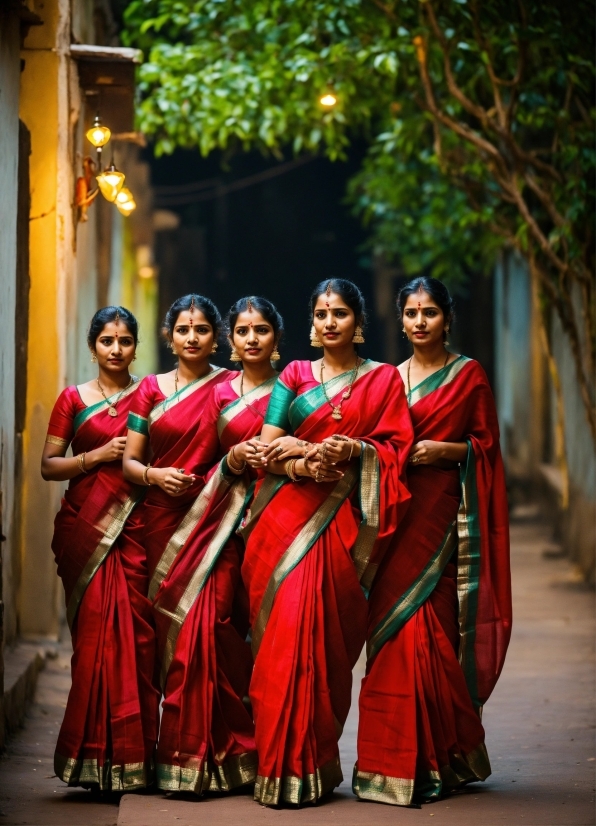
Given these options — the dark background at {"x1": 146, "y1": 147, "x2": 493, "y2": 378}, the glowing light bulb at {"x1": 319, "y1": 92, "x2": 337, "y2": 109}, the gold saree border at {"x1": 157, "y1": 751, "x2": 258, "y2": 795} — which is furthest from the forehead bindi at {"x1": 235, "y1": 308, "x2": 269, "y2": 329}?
the dark background at {"x1": 146, "y1": 147, "x2": 493, "y2": 378}

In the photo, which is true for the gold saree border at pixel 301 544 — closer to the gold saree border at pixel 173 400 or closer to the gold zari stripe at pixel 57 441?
the gold saree border at pixel 173 400

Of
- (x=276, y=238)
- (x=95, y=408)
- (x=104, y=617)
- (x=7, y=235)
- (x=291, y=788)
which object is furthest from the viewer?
(x=276, y=238)

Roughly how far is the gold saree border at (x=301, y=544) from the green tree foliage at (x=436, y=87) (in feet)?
15.9

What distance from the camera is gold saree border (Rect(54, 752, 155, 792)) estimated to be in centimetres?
481

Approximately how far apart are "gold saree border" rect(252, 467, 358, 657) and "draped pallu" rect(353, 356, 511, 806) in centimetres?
29

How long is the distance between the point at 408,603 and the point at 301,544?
490mm

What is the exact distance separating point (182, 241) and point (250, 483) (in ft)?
58.9

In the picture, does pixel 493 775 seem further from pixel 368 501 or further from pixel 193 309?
pixel 193 309

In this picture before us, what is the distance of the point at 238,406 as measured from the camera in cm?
500

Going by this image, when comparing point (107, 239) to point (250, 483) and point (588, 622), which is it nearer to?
point (588, 622)

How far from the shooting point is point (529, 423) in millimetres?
19000

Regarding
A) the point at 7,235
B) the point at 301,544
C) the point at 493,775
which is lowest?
the point at 493,775

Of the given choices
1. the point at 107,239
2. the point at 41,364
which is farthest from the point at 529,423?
the point at 41,364

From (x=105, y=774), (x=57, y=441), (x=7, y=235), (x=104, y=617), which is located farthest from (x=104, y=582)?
(x=7, y=235)
